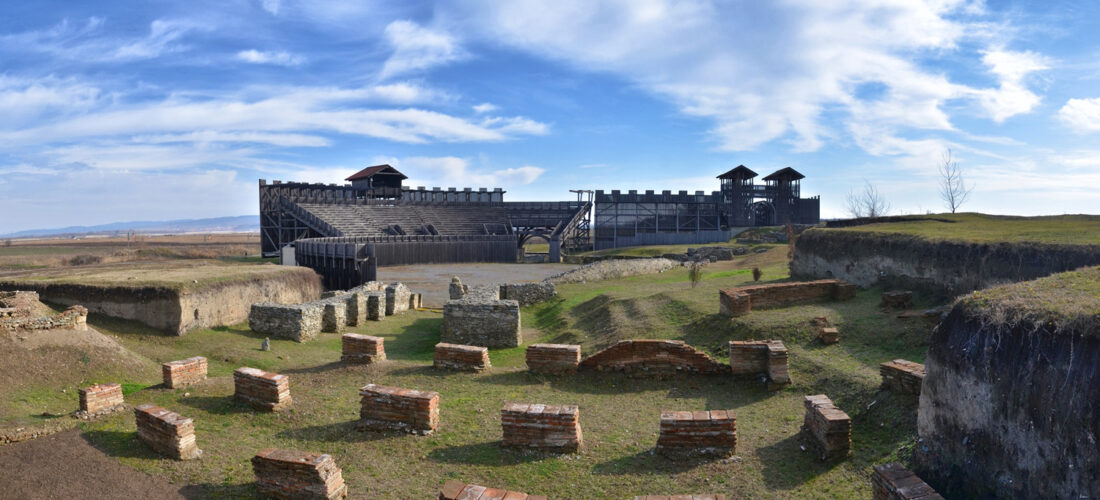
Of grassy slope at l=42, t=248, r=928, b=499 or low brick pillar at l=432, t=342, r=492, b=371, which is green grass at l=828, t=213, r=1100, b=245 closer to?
grassy slope at l=42, t=248, r=928, b=499

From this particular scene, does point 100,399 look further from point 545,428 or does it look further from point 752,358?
point 752,358

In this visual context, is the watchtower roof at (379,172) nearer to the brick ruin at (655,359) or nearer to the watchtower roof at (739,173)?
the watchtower roof at (739,173)

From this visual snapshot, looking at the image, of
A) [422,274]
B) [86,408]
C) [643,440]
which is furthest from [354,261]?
[643,440]

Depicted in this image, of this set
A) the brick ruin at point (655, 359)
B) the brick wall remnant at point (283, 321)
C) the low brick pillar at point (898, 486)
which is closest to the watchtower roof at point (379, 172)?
the brick wall remnant at point (283, 321)

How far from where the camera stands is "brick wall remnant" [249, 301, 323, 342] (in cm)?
1532

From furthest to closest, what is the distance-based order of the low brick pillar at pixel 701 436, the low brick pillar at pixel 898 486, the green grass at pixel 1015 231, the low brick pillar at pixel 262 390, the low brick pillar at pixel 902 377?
the green grass at pixel 1015 231 → the low brick pillar at pixel 262 390 → the low brick pillar at pixel 902 377 → the low brick pillar at pixel 701 436 → the low brick pillar at pixel 898 486

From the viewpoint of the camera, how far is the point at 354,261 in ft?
103

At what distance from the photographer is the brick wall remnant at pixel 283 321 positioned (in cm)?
1532

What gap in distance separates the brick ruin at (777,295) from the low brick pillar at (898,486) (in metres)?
8.31

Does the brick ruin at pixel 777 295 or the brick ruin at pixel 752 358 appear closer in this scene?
the brick ruin at pixel 752 358

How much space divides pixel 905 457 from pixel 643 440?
3.11m

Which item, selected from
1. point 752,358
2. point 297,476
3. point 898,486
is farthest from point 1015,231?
point 297,476

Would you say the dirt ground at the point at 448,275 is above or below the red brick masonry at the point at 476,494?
above

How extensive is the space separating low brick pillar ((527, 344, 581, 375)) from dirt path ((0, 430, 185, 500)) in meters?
6.57
